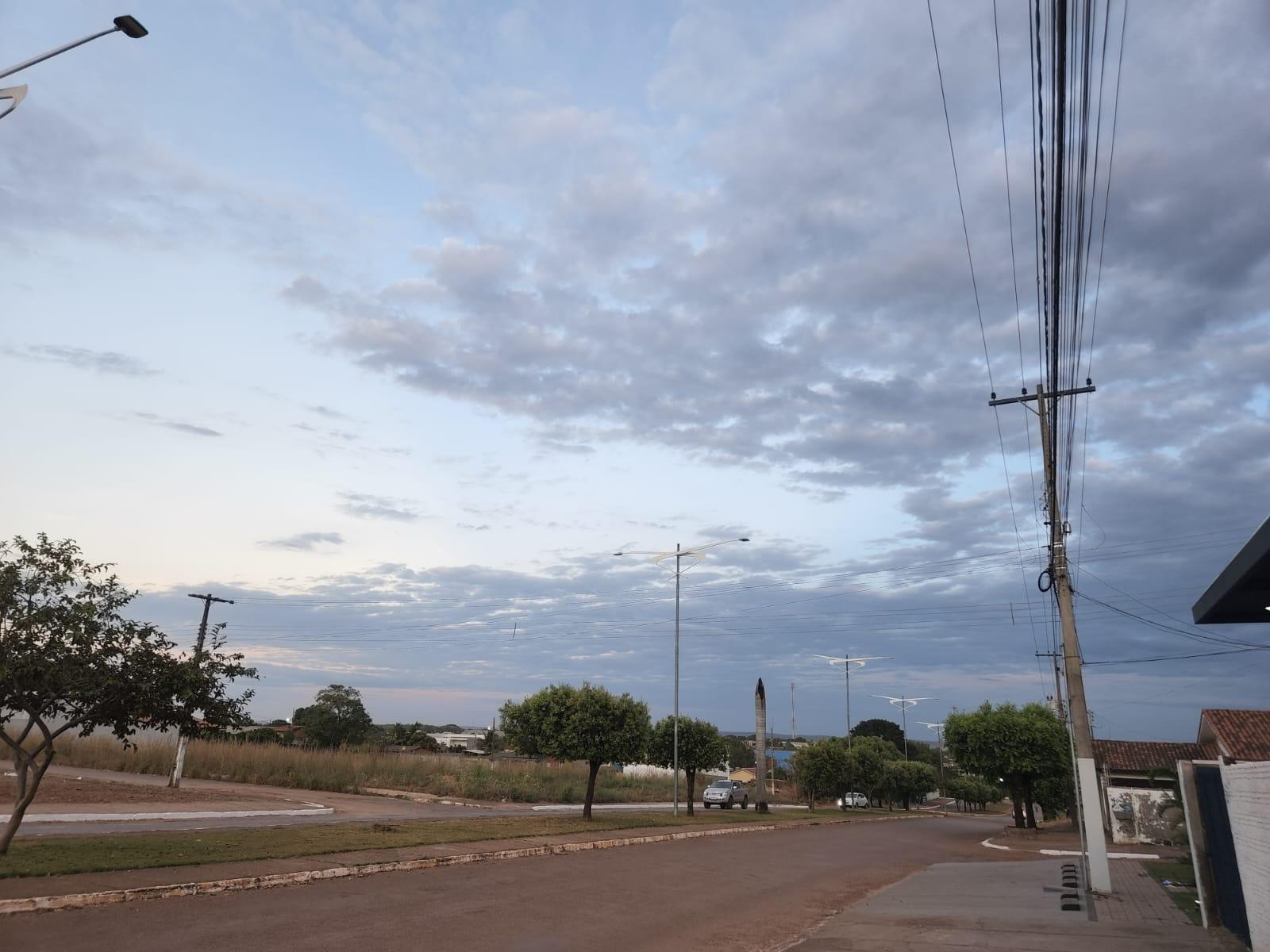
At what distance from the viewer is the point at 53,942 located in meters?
8.55

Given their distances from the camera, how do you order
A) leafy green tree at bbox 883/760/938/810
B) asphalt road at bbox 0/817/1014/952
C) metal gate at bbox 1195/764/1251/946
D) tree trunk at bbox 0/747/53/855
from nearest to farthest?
1. asphalt road at bbox 0/817/1014/952
2. metal gate at bbox 1195/764/1251/946
3. tree trunk at bbox 0/747/53/855
4. leafy green tree at bbox 883/760/938/810

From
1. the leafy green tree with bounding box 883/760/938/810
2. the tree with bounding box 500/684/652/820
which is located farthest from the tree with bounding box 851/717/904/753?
the tree with bounding box 500/684/652/820

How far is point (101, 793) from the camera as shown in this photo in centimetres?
2528

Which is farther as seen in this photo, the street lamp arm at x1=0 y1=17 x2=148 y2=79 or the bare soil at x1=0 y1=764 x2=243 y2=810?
the bare soil at x1=0 y1=764 x2=243 y2=810

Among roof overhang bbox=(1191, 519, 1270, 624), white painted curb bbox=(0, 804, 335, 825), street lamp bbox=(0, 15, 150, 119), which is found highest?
street lamp bbox=(0, 15, 150, 119)

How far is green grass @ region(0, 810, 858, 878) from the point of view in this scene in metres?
12.4

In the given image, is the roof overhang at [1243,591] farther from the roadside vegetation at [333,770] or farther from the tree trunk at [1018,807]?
the roadside vegetation at [333,770]

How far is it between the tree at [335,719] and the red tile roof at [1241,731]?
207ft

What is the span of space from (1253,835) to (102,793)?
92.5 feet

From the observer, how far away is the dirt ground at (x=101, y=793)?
2278 cm

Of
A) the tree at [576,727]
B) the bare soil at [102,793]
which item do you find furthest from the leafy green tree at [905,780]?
the bare soil at [102,793]

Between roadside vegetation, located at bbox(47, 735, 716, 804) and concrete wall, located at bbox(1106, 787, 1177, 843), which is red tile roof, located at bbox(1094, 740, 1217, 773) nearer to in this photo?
concrete wall, located at bbox(1106, 787, 1177, 843)

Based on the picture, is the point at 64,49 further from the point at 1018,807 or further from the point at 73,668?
the point at 1018,807

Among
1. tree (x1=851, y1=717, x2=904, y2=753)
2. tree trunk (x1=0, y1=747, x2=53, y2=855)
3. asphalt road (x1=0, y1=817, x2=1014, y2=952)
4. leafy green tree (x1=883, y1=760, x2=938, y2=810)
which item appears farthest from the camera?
tree (x1=851, y1=717, x2=904, y2=753)
